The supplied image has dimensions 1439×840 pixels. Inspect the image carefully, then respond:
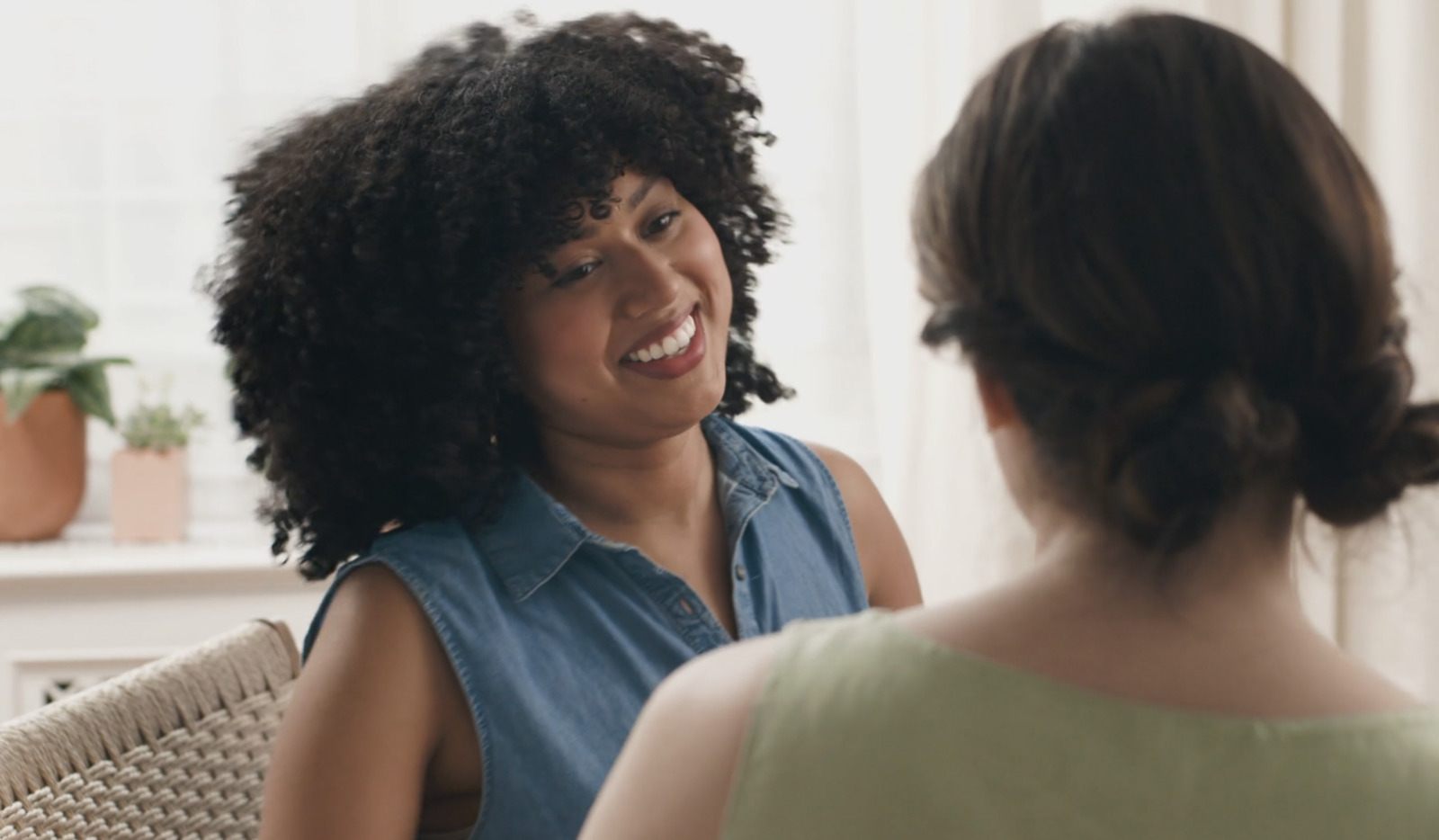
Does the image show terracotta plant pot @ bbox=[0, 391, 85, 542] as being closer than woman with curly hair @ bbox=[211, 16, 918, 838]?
No

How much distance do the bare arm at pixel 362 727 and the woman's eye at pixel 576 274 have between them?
0.90ft

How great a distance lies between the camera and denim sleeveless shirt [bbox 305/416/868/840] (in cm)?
108

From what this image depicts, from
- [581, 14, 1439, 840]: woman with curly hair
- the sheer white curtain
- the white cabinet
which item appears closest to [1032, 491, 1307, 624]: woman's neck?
[581, 14, 1439, 840]: woman with curly hair

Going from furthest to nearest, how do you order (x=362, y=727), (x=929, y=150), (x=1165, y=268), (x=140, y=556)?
(x=140, y=556) → (x=929, y=150) → (x=362, y=727) → (x=1165, y=268)

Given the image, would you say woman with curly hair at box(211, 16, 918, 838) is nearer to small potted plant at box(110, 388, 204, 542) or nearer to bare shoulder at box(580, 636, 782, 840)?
bare shoulder at box(580, 636, 782, 840)

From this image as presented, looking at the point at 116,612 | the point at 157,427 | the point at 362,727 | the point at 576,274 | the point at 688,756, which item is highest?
the point at 576,274

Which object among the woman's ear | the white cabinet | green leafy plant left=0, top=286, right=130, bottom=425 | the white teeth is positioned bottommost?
the white cabinet

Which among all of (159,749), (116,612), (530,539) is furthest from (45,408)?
(530,539)

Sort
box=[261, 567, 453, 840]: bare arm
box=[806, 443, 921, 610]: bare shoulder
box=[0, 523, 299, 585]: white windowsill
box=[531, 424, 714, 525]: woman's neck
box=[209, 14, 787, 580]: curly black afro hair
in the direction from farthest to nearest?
box=[0, 523, 299, 585]: white windowsill
box=[806, 443, 921, 610]: bare shoulder
box=[531, 424, 714, 525]: woman's neck
box=[209, 14, 787, 580]: curly black afro hair
box=[261, 567, 453, 840]: bare arm

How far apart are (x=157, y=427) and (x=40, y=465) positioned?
187mm

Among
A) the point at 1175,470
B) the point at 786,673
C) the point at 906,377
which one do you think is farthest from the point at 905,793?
the point at 906,377

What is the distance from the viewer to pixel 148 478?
2385mm

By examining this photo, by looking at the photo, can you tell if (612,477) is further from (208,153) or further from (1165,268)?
(208,153)

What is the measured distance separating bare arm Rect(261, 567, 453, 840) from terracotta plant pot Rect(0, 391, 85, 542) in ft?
4.79
